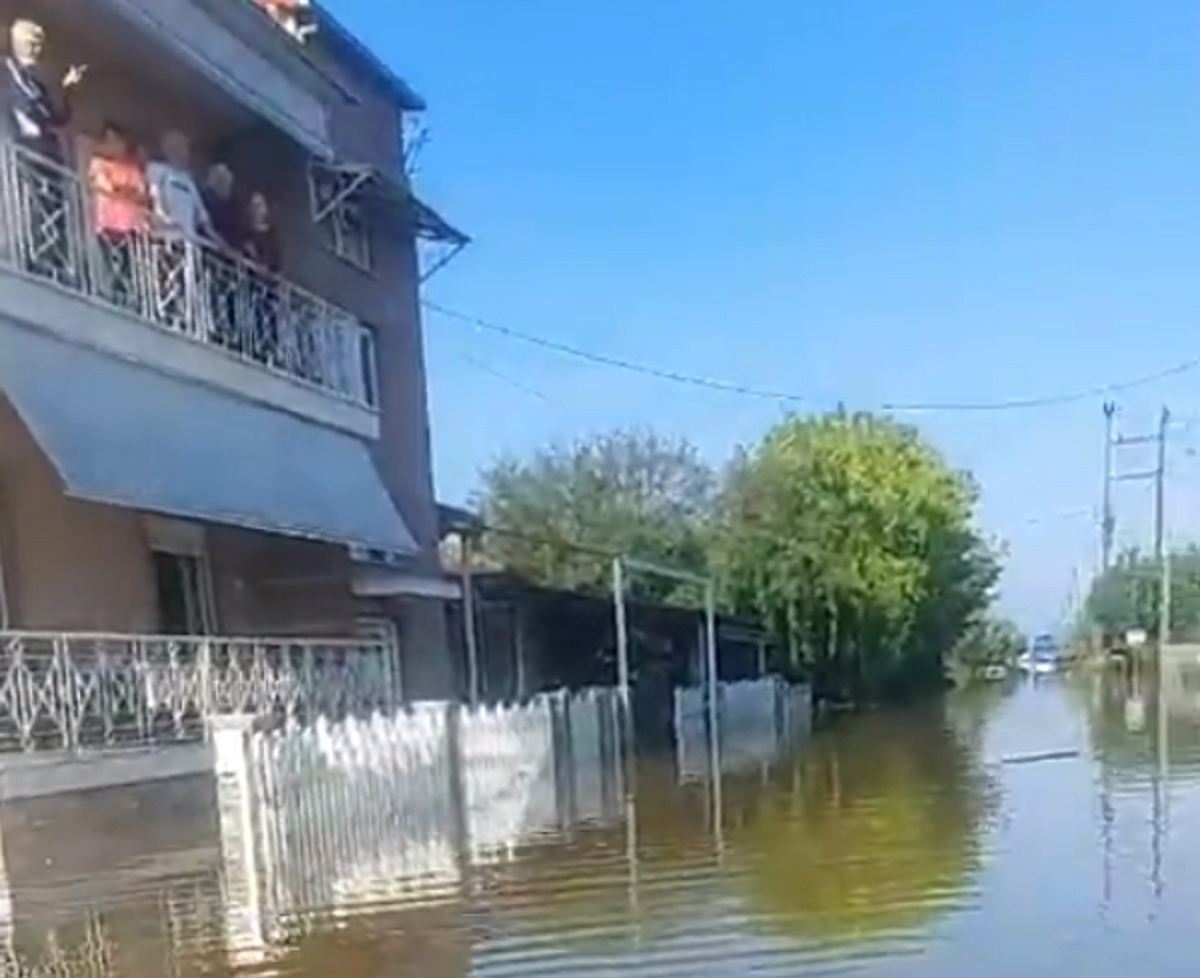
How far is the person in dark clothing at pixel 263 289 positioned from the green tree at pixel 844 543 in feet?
86.6

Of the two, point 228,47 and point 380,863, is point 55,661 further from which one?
point 228,47

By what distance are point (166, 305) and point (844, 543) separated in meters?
34.3

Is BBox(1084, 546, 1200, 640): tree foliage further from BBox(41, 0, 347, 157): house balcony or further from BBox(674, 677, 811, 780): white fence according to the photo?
BBox(41, 0, 347, 157): house balcony

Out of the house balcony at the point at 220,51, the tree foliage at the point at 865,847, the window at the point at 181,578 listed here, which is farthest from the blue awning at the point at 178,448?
the tree foliage at the point at 865,847

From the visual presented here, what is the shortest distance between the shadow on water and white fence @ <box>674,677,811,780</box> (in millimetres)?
9470

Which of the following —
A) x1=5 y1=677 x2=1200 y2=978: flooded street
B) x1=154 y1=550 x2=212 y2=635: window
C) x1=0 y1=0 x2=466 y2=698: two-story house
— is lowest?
x1=5 y1=677 x2=1200 y2=978: flooded street

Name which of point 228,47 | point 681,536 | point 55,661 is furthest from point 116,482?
point 681,536

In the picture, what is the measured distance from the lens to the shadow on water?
372 inches

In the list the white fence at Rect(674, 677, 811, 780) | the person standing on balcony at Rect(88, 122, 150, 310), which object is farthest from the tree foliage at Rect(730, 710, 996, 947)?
the person standing on balcony at Rect(88, 122, 150, 310)

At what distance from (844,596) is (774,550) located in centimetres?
285

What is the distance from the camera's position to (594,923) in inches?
417

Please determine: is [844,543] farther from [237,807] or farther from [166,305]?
[237,807]

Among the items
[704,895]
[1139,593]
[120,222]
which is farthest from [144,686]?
[1139,593]

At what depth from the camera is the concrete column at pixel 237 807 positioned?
11.8 meters
